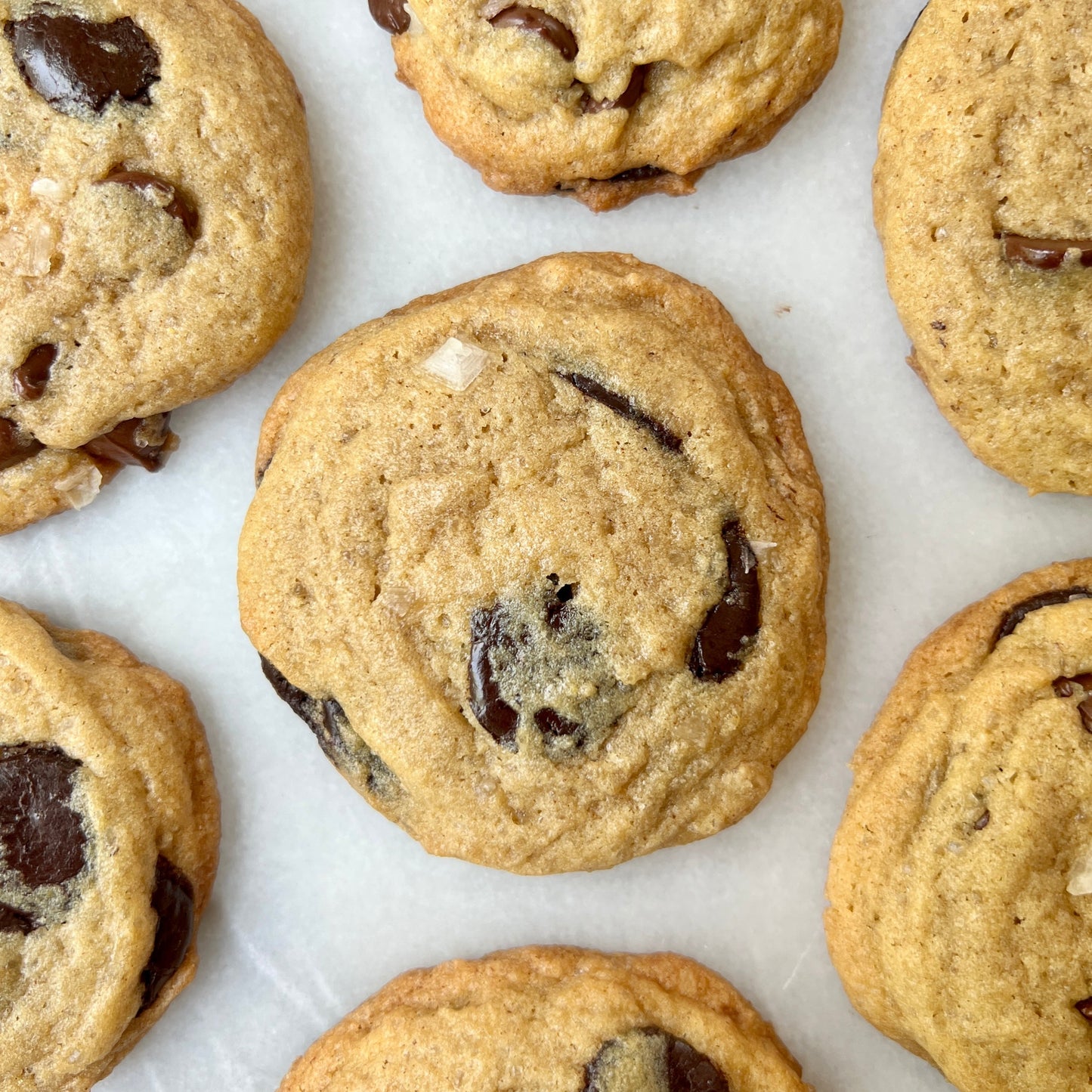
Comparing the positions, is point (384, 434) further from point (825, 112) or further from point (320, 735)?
point (825, 112)

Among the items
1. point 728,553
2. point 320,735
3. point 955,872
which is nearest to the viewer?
point 955,872

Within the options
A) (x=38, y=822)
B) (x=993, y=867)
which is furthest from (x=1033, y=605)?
(x=38, y=822)

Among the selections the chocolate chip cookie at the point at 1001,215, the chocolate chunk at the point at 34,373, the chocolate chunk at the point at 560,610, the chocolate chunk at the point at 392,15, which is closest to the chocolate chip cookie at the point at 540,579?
the chocolate chunk at the point at 560,610

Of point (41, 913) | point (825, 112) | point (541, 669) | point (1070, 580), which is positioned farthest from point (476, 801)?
point (825, 112)

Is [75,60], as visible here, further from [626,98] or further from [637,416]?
[637,416]

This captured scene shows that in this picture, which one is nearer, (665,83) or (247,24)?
(665,83)

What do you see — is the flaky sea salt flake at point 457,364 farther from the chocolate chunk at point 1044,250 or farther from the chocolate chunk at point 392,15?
the chocolate chunk at point 1044,250

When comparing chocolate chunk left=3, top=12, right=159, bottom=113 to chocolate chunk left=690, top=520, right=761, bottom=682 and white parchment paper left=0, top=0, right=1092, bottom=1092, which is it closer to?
white parchment paper left=0, top=0, right=1092, bottom=1092

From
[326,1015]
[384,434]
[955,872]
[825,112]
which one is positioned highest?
[825,112]
